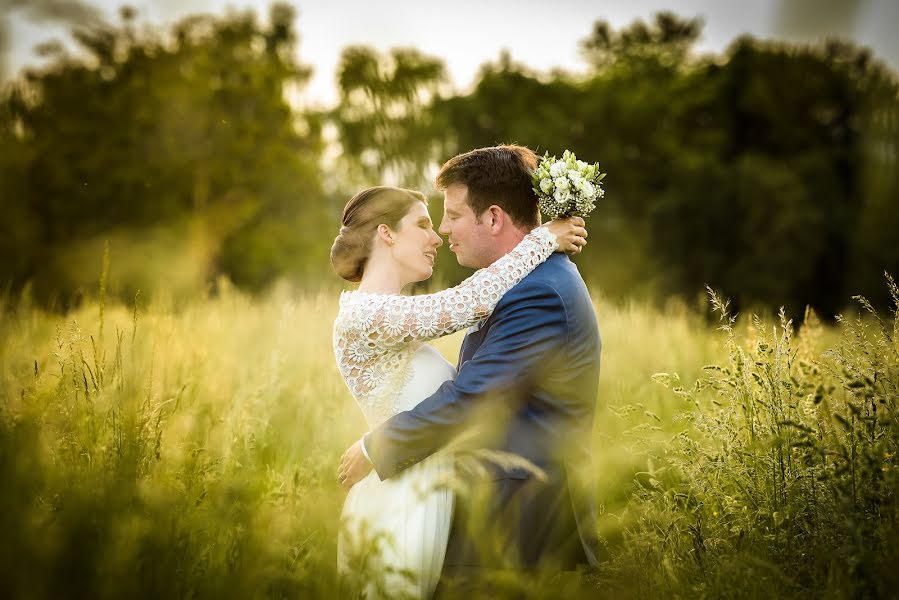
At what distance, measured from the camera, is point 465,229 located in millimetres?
3723

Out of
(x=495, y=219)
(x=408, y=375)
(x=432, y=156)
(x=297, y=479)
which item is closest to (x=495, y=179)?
(x=495, y=219)

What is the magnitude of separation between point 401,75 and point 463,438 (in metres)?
26.9

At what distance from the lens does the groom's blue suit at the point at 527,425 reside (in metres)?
3.04

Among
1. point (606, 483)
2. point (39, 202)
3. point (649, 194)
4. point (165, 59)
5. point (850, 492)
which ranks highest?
point (165, 59)

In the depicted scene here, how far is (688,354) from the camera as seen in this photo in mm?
7770

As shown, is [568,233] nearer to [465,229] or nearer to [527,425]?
[465,229]

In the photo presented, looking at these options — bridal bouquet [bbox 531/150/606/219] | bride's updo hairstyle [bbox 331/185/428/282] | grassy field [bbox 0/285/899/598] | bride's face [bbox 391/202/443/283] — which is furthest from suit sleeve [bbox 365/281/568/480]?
bride's updo hairstyle [bbox 331/185/428/282]

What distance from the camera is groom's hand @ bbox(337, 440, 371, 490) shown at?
326 centimetres

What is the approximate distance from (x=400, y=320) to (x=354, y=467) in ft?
2.27

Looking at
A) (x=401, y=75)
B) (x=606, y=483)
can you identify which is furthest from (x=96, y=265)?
(x=606, y=483)

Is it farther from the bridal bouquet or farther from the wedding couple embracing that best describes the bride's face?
the bridal bouquet

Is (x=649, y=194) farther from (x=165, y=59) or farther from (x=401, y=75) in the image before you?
(x=165, y=59)

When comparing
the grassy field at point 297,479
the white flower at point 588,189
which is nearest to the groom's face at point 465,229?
the white flower at point 588,189

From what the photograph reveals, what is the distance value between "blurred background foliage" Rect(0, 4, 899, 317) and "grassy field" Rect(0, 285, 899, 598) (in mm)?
16332
